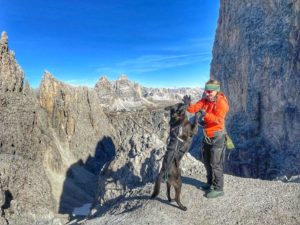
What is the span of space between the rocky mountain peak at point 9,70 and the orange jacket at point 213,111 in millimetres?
29759

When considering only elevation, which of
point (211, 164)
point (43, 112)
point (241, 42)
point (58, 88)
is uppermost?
point (241, 42)

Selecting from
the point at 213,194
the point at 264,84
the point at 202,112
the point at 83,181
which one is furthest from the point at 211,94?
the point at 264,84

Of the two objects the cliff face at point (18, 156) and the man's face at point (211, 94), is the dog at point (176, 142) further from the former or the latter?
the cliff face at point (18, 156)

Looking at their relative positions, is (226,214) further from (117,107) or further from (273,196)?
(117,107)

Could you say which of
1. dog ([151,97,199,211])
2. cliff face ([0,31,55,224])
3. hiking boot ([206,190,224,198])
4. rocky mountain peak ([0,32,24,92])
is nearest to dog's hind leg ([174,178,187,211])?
dog ([151,97,199,211])

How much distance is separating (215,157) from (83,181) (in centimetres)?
3997

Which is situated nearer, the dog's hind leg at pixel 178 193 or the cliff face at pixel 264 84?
the dog's hind leg at pixel 178 193

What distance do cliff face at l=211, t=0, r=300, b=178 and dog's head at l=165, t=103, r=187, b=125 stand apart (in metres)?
33.6

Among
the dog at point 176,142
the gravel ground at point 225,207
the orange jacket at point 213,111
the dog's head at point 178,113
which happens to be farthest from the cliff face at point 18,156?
the orange jacket at point 213,111

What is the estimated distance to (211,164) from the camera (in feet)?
38.1

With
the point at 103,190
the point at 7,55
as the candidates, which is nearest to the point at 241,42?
the point at 7,55

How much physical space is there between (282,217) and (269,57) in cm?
4389

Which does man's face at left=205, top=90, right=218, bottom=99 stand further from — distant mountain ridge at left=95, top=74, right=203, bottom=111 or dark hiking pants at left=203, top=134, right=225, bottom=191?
distant mountain ridge at left=95, top=74, right=203, bottom=111

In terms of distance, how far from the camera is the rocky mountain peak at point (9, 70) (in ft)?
125
